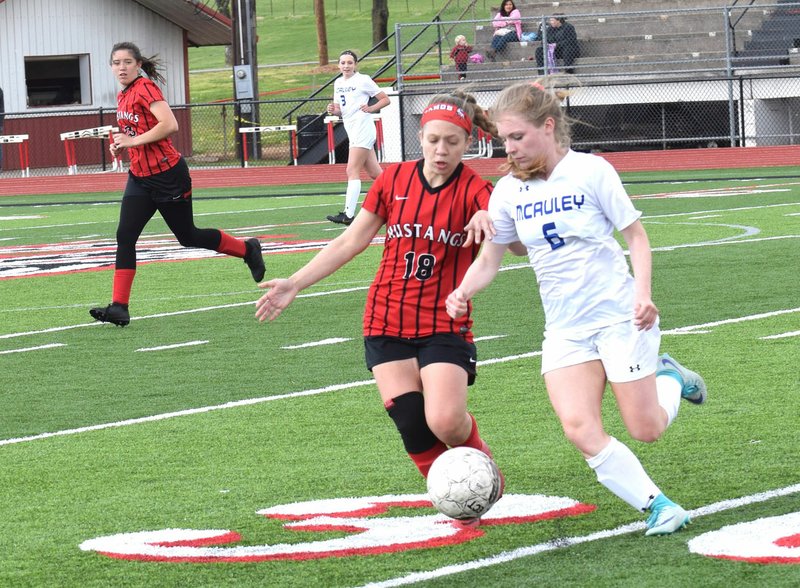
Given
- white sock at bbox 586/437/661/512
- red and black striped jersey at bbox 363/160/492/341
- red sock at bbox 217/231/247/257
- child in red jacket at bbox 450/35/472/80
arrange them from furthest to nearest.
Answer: child in red jacket at bbox 450/35/472/80, red sock at bbox 217/231/247/257, red and black striped jersey at bbox 363/160/492/341, white sock at bbox 586/437/661/512

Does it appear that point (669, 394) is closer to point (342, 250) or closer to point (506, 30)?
point (342, 250)

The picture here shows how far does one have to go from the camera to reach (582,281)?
5.59 metres

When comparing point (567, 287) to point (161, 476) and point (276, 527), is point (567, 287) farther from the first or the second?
point (161, 476)

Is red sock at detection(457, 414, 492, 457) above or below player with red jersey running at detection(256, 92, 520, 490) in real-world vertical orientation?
below

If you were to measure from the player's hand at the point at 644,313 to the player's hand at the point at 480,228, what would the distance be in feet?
2.12

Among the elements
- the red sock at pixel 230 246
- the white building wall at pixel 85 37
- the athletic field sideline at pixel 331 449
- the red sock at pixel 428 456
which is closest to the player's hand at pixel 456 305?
the red sock at pixel 428 456

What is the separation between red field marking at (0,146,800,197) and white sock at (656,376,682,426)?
2410 centimetres

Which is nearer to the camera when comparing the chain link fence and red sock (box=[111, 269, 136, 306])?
red sock (box=[111, 269, 136, 306])

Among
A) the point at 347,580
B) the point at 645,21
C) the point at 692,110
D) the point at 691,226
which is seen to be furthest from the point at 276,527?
the point at 645,21

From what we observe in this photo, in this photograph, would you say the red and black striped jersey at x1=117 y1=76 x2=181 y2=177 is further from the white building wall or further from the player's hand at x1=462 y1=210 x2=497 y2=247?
the white building wall

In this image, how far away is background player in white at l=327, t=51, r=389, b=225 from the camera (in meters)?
19.6

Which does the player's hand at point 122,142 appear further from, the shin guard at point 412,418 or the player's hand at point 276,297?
the shin guard at point 412,418

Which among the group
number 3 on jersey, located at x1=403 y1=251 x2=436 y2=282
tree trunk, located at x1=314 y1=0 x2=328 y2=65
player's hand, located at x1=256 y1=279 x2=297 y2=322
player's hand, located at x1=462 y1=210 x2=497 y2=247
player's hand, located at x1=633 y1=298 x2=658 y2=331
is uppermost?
tree trunk, located at x1=314 y1=0 x2=328 y2=65

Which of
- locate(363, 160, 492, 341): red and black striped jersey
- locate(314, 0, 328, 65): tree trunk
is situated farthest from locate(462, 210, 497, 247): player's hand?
locate(314, 0, 328, 65): tree trunk
